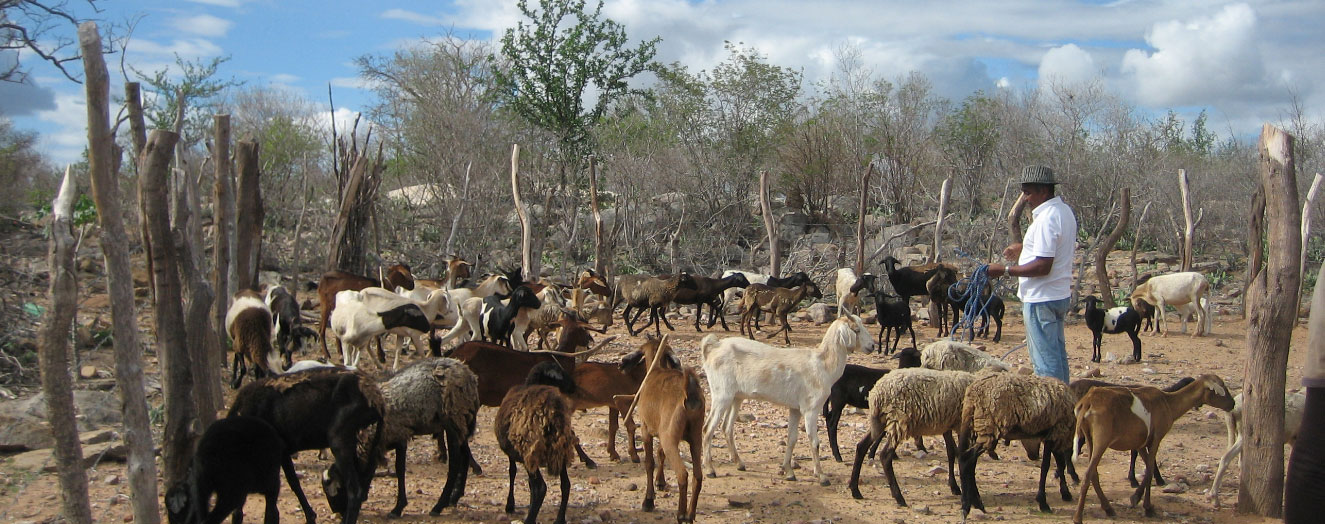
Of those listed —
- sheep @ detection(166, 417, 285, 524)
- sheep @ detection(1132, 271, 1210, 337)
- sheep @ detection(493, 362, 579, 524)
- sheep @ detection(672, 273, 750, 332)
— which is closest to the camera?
sheep @ detection(166, 417, 285, 524)

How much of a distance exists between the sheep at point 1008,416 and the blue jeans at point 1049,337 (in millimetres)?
624

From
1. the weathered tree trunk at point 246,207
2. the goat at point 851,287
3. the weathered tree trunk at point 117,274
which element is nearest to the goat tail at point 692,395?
the weathered tree trunk at point 117,274

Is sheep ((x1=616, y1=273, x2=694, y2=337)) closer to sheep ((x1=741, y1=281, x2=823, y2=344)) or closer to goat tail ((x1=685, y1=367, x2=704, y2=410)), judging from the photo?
sheep ((x1=741, y1=281, x2=823, y2=344))

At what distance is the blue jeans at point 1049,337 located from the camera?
667 centimetres

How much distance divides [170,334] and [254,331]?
12.1 ft

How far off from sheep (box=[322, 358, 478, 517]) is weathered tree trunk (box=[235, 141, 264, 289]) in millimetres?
3570

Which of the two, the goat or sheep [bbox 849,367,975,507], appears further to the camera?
the goat

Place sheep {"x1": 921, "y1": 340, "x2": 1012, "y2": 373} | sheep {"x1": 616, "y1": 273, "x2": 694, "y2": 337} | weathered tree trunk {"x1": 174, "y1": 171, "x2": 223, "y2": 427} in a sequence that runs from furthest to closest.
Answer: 1. sheep {"x1": 616, "y1": 273, "x2": 694, "y2": 337}
2. sheep {"x1": 921, "y1": 340, "x2": 1012, "y2": 373}
3. weathered tree trunk {"x1": 174, "y1": 171, "x2": 223, "y2": 427}

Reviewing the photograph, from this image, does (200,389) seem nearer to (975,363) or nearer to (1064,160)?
(975,363)

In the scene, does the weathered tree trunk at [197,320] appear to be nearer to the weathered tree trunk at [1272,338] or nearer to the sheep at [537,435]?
the sheep at [537,435]

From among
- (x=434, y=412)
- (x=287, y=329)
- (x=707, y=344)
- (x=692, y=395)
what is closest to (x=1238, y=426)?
(x=707, y=344)

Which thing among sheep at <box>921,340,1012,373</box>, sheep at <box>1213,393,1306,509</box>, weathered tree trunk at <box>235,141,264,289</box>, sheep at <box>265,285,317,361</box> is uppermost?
weathered tree trunk at <box>235,141,264,289</box>

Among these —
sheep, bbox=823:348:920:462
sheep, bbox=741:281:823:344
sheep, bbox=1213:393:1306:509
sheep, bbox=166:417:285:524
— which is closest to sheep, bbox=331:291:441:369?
sheep, bbox=823:348:920:462

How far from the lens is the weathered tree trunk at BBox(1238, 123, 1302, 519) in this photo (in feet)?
19.7
